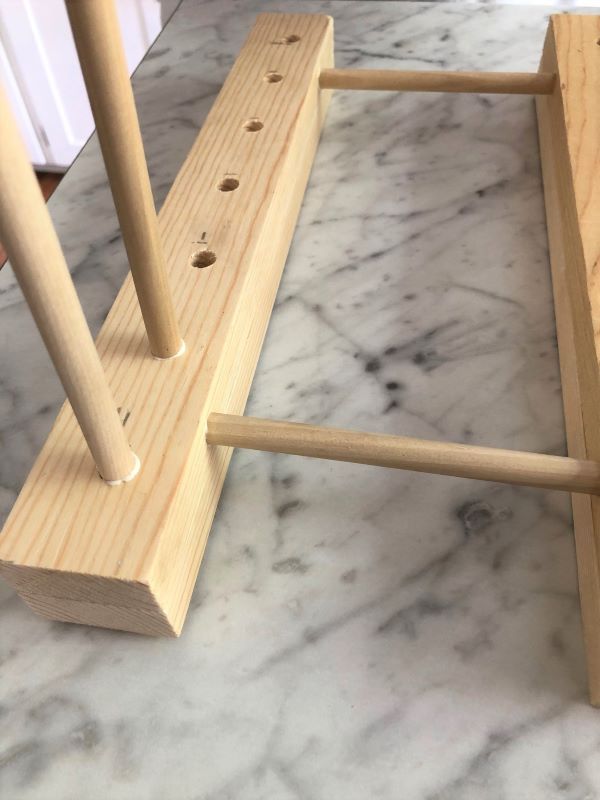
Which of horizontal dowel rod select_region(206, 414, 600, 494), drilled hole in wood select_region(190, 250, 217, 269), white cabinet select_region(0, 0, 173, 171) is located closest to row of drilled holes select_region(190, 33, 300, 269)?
drilled hole in wood select_region(190, 250, 217, 269)

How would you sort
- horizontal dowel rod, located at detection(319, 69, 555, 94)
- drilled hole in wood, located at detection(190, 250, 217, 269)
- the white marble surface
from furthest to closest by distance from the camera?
horizontal dowel rod, located at detection(319, 69, 555, 94), drilled hole in wood, located at detection(190, 250, 217, 269), the white marble surface

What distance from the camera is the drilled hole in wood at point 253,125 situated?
584 mm

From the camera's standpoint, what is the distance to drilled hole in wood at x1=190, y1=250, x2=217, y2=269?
1.59 ft

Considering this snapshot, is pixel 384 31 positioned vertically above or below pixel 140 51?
above

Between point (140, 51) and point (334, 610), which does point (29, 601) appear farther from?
point (140, 51)

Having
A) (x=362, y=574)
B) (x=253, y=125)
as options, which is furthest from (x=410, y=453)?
(x=253, y=125)

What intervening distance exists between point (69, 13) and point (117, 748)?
31 cm

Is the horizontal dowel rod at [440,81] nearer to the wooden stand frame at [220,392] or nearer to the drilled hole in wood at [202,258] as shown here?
the wooden stand frame at [220,392]

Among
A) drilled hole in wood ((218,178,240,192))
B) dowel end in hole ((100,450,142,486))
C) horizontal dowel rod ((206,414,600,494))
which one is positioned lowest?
horizontal dowel rod ((206,414,600,494))

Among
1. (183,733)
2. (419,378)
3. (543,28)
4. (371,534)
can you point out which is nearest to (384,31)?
(543,28)

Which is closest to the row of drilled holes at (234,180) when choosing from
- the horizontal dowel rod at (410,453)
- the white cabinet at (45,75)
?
the horizontal dowel rod at (410,453)

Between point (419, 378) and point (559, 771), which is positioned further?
point (419, 378)

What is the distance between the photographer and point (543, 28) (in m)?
0.79

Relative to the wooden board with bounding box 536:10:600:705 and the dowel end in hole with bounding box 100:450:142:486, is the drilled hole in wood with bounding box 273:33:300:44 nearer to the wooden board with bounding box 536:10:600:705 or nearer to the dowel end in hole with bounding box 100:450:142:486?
the wooden board with bounding box 536:10:600:705
